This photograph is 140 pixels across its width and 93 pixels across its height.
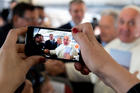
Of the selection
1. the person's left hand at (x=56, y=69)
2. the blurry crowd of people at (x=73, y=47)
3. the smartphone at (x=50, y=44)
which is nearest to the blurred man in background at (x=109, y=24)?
the blurry crowd of people at (x=73, y=47)

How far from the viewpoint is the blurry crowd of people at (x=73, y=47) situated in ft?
2.29

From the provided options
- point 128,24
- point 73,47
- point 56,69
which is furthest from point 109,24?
point 73,47

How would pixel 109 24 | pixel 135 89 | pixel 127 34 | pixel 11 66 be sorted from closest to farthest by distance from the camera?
1. pixel 135 89
2. pixel 11 66
3. pixel 127 34
4. pixel 109 24

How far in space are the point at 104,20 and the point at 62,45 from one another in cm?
139

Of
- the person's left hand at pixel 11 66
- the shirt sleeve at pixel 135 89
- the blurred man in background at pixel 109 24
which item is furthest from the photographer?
the blurred man in background at pixel 109 24

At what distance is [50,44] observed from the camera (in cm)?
70

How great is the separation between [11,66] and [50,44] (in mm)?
140

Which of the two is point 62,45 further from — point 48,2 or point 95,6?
point 48,2

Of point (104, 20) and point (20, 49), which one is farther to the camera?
point (104, 20)

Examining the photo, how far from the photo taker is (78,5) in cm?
206

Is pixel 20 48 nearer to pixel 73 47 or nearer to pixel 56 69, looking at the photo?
pixel 73 47

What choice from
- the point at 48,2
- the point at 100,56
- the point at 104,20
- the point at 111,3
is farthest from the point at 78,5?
the point at 100,56

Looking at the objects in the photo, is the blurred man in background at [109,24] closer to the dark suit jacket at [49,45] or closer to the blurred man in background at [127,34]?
the blurred man in background at [127,34]

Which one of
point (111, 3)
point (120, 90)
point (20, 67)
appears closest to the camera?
point (120, 90)
